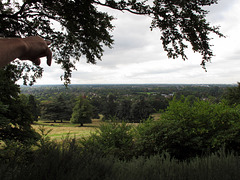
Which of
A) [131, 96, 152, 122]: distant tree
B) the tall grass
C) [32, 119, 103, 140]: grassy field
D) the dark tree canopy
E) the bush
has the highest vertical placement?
the dark tree canopy

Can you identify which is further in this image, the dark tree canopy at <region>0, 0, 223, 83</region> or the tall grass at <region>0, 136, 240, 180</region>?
the dark tree canopy at <region>0, 0, 223, 83</region>

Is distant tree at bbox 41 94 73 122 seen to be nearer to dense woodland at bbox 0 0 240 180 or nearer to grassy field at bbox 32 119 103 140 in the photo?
grassy field at bbox 32 119 103 140

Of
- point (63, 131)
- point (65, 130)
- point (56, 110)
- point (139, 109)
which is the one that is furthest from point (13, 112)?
point (139, 109)

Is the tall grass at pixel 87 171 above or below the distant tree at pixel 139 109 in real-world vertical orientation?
above

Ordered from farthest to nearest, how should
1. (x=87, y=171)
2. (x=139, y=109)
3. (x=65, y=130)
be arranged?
(x=139, y=109) → (x=65, y=130) → (x=87, y=171)

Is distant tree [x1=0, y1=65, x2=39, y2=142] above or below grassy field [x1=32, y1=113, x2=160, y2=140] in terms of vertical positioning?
above

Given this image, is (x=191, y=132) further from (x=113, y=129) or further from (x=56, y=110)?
(x=56, y=110)

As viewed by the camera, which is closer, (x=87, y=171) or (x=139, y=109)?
(x=87, y=171)

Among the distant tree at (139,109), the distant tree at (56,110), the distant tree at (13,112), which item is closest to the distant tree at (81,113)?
the distant tree at (56,110)

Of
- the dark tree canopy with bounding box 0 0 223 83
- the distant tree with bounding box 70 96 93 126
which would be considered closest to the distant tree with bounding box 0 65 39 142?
the dark tree canopy with bounding box 0 0 223 83

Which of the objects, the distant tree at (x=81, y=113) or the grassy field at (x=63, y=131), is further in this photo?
the distant tree at (x=81, y=113)

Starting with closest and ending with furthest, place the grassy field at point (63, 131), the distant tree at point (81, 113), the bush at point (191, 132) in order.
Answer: the bush at point (191, 132) < the grassy field at point (63, 131) < the distant tree at point (81, 113)

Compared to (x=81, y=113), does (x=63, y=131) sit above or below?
above

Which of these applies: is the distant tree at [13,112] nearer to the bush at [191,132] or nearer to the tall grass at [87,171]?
the bush at [191,132]
